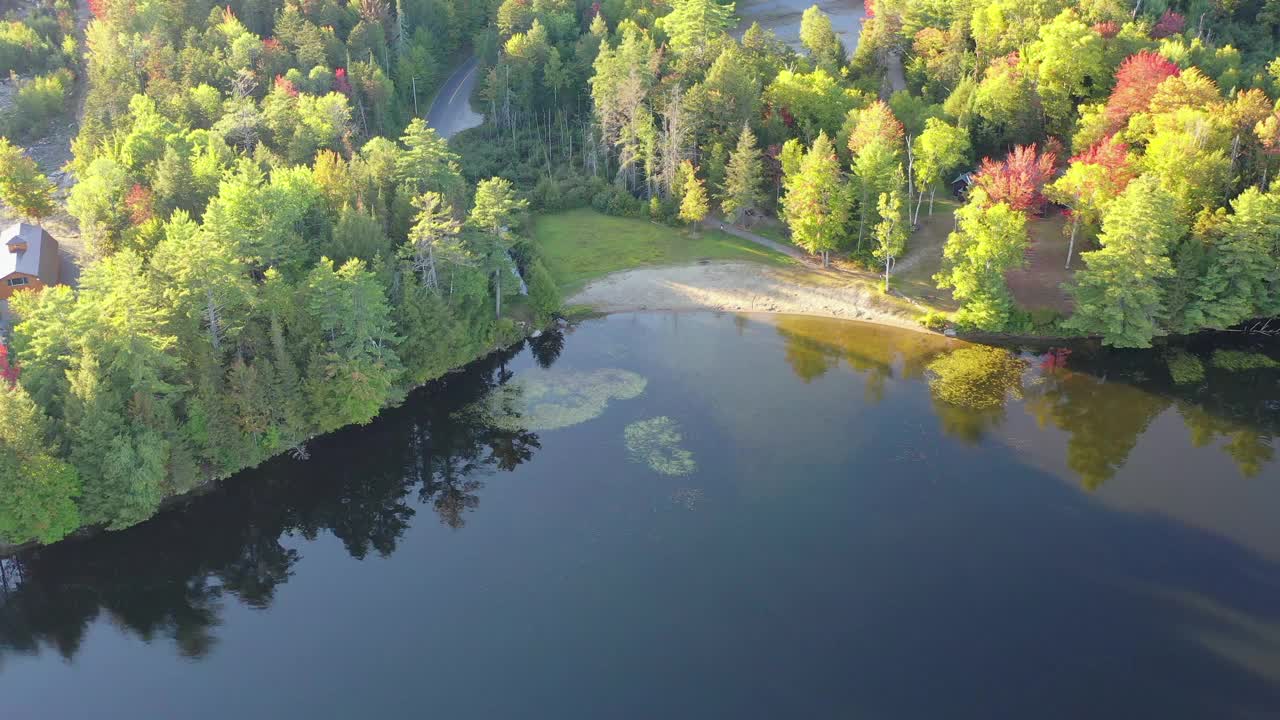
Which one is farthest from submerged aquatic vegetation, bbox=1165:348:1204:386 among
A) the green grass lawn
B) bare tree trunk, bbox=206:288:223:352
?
bare tree trunk, bbox=206:288:223:352

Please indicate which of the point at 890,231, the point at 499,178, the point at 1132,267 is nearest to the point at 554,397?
the point at 499,178

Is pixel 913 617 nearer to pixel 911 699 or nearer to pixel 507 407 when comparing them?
pixel 911 699

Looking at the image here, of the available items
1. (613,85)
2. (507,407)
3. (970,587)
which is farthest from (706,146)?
(970,587)

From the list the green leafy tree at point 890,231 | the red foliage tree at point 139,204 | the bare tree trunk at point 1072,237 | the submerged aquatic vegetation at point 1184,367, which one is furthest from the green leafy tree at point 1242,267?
the red foliage tree at point 139,204

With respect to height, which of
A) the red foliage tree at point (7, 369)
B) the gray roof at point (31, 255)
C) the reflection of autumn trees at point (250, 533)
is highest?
the gray roof at point (31, 255)

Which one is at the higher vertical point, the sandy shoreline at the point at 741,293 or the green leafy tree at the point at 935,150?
the green leafy tree at the point at 935,150

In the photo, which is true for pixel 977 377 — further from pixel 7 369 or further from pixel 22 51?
pixel 22 51

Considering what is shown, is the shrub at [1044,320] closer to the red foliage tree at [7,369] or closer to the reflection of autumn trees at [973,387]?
the reflection of autumn trees at [973,387]

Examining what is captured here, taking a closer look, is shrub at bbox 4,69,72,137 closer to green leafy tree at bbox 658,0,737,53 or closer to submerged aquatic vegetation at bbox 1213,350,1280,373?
green leafy tree at bbox 658,0,737,53
